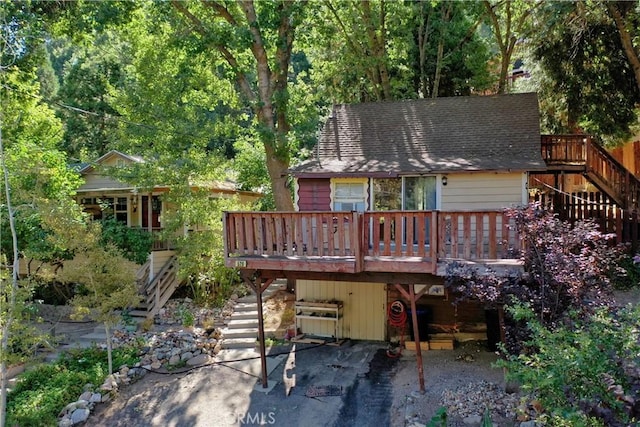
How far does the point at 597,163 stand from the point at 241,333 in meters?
10.7

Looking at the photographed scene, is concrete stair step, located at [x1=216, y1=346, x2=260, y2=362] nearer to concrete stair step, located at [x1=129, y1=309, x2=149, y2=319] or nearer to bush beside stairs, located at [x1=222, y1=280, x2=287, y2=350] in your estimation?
bush beside stairs, located at [x1=222, y1=280, x2=287, y2=350]

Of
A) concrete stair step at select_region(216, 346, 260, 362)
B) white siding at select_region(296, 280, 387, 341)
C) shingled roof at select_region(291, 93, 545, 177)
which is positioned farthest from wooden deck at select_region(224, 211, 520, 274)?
concrete stair step at select_region(216, 346, 260, 362)

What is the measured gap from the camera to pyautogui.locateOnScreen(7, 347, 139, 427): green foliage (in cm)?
828

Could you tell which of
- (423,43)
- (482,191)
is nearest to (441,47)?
(423,43)

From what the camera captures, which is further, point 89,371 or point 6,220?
point 6,220

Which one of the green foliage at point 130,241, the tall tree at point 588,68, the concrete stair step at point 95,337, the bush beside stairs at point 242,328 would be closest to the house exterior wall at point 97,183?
the green foliage at point 130,241

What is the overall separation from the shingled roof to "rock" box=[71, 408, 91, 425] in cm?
674

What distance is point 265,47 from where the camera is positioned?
13.5 metres

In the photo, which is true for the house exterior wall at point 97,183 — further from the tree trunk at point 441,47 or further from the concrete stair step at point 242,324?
the tree trunk at point 441,47

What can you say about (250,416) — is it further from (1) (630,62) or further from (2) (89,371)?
(1) (630,62)

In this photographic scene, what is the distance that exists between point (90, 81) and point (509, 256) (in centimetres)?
2273

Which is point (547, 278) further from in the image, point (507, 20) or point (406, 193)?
point (507, 20)

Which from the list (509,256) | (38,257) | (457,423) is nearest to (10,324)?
(38,257)

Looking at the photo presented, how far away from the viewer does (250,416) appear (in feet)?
25.7
